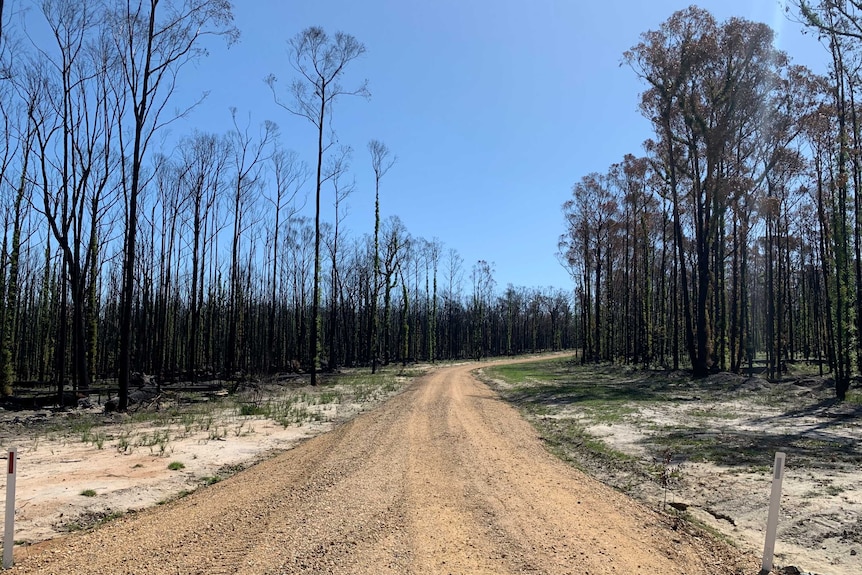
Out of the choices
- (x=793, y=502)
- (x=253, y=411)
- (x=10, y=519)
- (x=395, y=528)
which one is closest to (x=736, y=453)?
(x=793, y=502)

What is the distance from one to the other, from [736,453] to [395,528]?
7417 mm

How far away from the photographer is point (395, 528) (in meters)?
5.57

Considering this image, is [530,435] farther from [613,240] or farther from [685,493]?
[613,240]

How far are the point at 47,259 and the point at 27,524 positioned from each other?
116ft

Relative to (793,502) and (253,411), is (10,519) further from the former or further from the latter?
(253,411)

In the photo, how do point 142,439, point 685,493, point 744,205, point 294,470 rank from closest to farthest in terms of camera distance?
point 685,493, point 294,470, point 142,439, point 744,205

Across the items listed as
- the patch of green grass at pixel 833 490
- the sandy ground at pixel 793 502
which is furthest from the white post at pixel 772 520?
the patch of green grass at pixel 833 490

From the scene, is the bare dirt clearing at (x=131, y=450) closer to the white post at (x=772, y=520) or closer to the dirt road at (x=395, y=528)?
the dirt road at (x=395, y=528)

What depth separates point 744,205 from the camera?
1111 inches

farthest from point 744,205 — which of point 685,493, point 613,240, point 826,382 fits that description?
point 685,493

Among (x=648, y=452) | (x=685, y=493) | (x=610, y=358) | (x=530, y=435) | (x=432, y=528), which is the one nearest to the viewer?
(x=432, y=528)

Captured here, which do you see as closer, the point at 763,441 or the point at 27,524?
the point at 27,524

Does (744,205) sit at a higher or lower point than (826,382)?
higher

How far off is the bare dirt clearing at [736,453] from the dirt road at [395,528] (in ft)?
2.72
